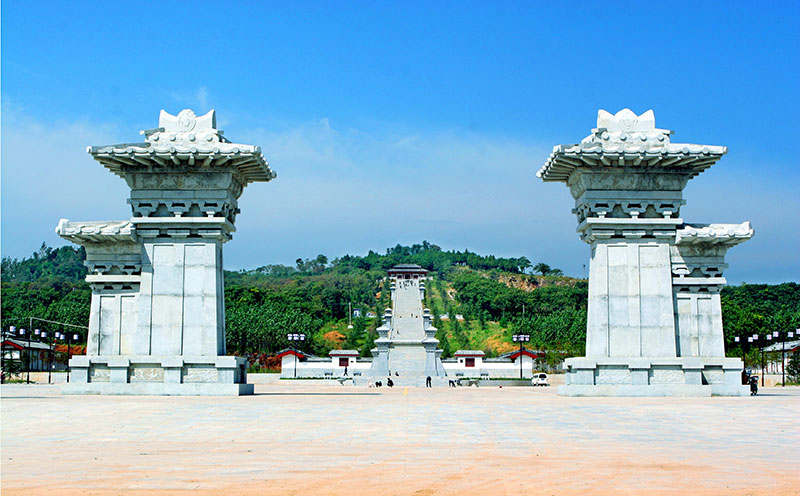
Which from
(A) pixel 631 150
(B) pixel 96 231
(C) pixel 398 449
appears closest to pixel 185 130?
(B) pixel 96 231

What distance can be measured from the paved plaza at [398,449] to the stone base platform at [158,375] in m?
4.25

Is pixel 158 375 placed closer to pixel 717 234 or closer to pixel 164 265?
pixel 164 265

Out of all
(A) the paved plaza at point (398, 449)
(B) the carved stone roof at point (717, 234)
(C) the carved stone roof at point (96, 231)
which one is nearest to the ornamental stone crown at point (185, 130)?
(C) the carved stone roof at point (96, 231)

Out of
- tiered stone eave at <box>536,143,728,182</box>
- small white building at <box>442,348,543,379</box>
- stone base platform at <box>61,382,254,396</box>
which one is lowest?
small white building at <box>442,348,543,379</box>

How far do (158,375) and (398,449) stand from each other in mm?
15054

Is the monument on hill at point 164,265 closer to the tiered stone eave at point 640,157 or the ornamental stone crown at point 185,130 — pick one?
the ornamental stone crown at point 185,130

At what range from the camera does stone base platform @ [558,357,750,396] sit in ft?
83.6

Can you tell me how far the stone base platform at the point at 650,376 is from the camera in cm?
2548

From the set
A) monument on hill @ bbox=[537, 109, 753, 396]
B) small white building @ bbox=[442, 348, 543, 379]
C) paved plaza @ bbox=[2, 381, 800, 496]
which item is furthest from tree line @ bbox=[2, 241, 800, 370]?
paved plaza @ bbox=[2, 381, 800, 496]

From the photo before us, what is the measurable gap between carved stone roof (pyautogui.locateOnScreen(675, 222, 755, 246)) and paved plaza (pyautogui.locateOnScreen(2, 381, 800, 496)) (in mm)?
6929

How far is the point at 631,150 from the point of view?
2541 cm

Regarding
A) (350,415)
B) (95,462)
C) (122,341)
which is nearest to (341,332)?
(122,341)

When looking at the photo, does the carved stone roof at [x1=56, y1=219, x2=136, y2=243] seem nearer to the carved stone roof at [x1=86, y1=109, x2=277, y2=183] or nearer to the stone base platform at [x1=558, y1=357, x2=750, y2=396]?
the carved stone roof at [x1=86, y1=109, x2=277, y2=183]

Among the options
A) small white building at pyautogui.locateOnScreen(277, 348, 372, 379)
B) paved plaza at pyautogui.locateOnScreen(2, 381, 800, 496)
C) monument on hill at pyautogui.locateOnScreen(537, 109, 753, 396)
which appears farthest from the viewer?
small white building at pyautogui.locateOnScreen(277, 348, 372, 379)
